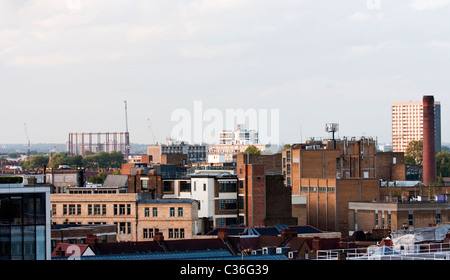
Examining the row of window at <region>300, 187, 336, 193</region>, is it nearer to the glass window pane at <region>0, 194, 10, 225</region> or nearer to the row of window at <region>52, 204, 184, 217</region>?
the row of window at <region>52, 204, 184, 217</region>

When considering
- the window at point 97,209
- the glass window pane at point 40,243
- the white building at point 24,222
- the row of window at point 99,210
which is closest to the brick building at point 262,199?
the row of window at point 99,210

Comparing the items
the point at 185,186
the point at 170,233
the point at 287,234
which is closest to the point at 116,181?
the point at 185,186

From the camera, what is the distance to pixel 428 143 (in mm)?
104375

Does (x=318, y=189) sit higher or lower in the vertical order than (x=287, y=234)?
higher

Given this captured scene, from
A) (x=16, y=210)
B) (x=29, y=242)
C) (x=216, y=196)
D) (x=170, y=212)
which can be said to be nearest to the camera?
(x=29, y=242)

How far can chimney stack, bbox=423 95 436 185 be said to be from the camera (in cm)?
10412

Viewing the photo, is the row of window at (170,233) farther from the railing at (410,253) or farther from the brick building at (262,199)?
the railing at (410,253)

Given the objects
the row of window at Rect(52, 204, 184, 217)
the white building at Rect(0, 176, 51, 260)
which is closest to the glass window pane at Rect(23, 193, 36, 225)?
the white building at Rect(0, 176, 51, 260)

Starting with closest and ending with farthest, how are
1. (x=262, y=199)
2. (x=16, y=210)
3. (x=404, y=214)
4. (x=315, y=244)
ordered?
1. (x=16, y=210)
2. (x=315, y=244)
3. (x=262, y=199)
4. (x=404, y=214)

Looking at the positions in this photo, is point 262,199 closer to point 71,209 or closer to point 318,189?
point 71,209

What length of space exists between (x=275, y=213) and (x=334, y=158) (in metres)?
23.8

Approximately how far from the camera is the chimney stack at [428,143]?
342ft

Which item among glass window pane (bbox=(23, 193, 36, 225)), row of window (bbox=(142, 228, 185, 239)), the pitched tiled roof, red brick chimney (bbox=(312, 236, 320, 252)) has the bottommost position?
row of window (bbox=(142, 228, 185, 239))

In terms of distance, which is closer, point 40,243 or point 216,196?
point 40,243
